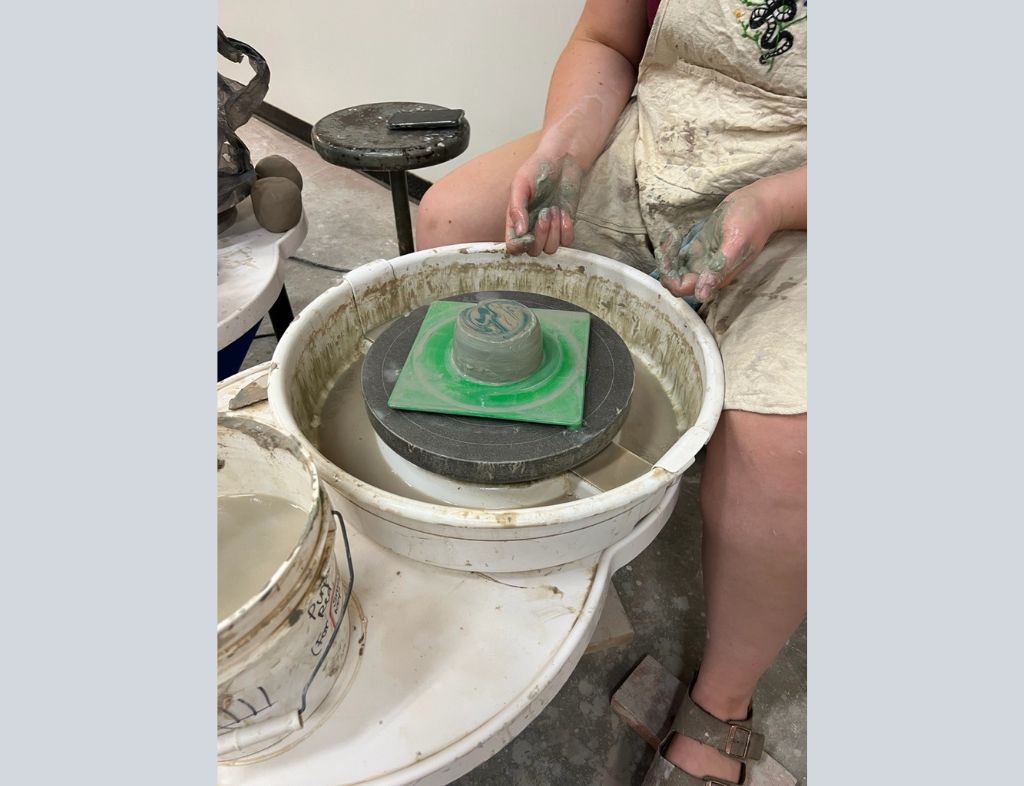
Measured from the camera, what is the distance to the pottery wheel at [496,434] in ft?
2.32

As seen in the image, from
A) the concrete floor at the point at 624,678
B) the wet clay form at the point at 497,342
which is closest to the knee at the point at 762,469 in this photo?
the wet clay form at the point at 497,342

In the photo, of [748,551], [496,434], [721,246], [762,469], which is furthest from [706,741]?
[721,246]

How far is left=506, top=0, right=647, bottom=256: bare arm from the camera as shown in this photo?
37.0 inches

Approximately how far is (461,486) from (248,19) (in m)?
2.78

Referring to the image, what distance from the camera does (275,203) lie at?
4.31ft

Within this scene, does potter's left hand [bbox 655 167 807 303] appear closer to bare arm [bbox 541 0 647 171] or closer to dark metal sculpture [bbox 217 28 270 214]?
bare arm [bbox 541 0 647 171]

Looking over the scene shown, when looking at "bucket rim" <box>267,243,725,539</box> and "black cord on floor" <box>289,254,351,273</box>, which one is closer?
"bucket rim" <box>267,243,725,539</box>

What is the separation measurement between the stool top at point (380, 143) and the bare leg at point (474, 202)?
0.49ft

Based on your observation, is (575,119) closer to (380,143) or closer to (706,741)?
(380,143)

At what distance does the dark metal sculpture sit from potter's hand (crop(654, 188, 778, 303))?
963 millimetres

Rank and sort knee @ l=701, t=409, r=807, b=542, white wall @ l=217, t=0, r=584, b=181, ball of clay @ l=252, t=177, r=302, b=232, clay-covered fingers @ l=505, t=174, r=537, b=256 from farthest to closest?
white wall @ l=217, t=0, r=584, b=181
ball of clay @ l=252, t=177, r=302, b=232
clay-covered fingers @ l=505, t=174, r=537, b=256
knee @ l=701, t=409, r=807, b=542

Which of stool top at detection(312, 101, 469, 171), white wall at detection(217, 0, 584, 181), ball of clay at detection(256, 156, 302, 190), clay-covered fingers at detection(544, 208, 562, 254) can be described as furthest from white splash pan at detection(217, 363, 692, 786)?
white wall at detection(217, 0, 584, 181)

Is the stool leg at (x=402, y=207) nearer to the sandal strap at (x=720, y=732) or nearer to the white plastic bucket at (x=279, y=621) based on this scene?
the white plastic bucket at (x=279, y=621)

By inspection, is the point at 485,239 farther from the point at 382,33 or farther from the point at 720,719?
the point at 382,33
